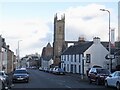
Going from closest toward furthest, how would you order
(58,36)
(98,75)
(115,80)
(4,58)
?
(115,80) < (98,75) < (4,58) < (58,36)

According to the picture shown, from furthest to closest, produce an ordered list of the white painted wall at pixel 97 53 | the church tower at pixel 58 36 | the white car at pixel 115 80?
1. the church tower at pixel 58 36
2. the white painted wall at pixel 97 53
3. the white car at pixel 115 80

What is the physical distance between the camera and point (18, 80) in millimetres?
38375

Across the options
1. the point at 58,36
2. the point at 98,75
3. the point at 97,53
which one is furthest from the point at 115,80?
the point at 58,36

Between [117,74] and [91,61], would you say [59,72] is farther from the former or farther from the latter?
[117,74]

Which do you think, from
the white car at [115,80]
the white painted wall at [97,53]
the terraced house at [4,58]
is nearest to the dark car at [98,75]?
the white car at [115,80]

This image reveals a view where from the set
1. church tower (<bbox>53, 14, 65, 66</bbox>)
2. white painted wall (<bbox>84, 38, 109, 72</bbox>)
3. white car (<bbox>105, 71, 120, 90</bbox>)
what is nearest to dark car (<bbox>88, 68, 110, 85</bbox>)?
white car (<bbox>105, 71, 120, 90</bbox>)

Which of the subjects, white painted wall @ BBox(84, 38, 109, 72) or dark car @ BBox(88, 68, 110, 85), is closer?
dark car @ BBox(88, 68, 110, 85)

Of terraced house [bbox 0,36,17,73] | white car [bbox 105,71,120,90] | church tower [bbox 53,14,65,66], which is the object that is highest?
church tower [bbox 53,14,65,66]

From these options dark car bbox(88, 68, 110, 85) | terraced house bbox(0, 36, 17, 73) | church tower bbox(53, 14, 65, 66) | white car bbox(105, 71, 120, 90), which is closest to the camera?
white car bbox(105, 71, 120, 90)

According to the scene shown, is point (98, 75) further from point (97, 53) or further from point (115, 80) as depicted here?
point (97, 53)

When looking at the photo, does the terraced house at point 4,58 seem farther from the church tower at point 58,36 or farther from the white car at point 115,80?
the church tower at point 58,36

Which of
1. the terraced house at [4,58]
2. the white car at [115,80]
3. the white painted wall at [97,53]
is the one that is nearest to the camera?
the white car at [115,80]

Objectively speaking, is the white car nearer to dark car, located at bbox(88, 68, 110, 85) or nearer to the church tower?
dark car, located at bbox(88, 68, 110, 85)

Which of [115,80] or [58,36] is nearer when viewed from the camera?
[115,80]
